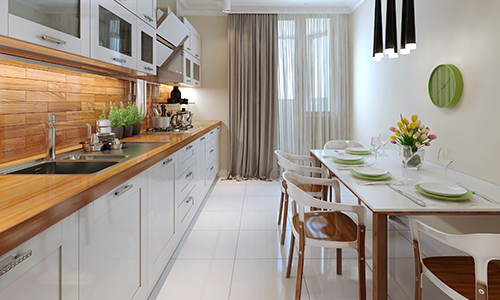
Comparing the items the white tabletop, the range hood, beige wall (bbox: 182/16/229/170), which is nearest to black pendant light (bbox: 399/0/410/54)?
the white tabletop

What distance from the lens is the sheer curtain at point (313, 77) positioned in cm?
522

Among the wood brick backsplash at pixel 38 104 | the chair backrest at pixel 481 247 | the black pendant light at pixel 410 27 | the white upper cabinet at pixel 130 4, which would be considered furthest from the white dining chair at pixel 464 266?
the white upper cabinet at pixel 130 4

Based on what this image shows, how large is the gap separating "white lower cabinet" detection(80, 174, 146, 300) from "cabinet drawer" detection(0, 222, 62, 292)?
6.7 inches

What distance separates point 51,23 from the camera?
1501 millimetres

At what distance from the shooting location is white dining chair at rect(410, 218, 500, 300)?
42.8 inches

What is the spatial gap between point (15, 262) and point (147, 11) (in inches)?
96.1

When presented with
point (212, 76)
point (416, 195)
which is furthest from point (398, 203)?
point (212, 76)

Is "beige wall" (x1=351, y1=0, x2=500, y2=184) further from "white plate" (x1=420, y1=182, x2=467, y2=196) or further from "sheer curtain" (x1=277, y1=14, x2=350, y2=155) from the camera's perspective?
"sheer curtain" (x1=277, y1=14, x2=350, y2=155)

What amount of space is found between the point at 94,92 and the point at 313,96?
3.55 metres

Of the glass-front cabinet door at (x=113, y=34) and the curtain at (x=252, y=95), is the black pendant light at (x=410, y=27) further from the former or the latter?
the curtain at (x=252, y=95)

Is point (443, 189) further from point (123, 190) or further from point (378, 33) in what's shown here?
point (123, 190)

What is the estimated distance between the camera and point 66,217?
1062 mm

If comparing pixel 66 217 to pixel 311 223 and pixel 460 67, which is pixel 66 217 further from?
pixel 460 67

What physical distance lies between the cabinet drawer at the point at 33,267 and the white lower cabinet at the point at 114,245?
169mm
